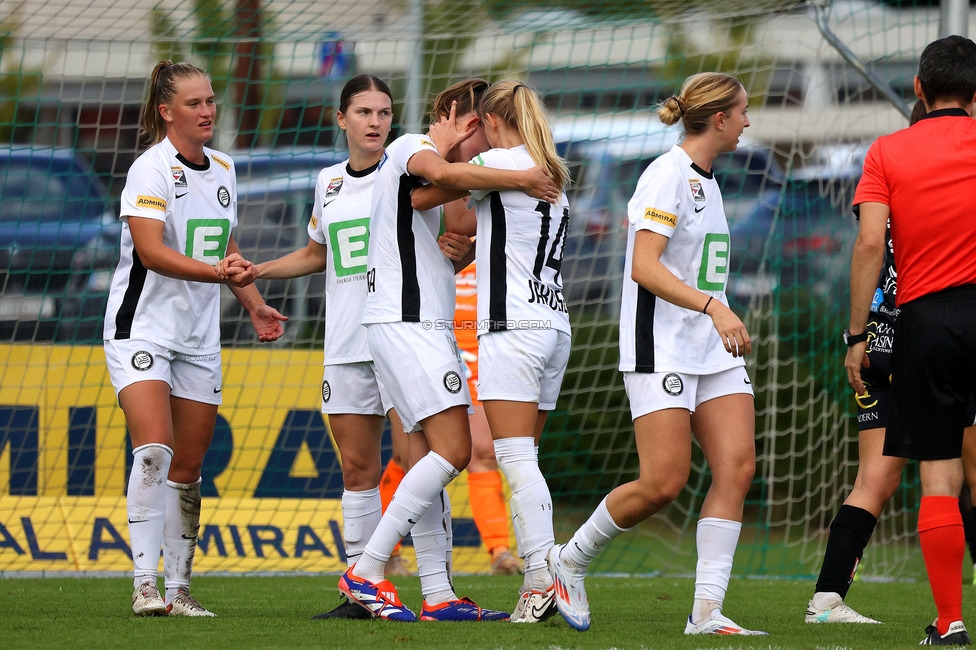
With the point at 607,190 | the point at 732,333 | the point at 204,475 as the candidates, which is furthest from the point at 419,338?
the point at 607,190

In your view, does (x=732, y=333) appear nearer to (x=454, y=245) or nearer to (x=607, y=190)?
(x=454, y=245)

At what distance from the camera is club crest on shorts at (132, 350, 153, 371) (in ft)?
15.9

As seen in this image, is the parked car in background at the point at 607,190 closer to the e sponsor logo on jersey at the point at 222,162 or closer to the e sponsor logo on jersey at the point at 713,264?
the e sponsor logo on jersey at the point at 222,162

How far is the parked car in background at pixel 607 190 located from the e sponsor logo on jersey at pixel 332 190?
145 inches

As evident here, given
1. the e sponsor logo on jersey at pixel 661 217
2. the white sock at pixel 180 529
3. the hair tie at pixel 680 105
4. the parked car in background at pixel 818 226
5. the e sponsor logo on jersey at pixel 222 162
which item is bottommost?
the white sock at pixel 180 529

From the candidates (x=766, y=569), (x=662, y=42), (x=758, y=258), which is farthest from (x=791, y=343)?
(x=662, y=42)

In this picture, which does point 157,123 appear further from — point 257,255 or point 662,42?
point 662,42

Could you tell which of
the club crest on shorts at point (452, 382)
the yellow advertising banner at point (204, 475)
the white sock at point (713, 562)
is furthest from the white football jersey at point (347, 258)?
the yellow advertising banner at point (204, 475)

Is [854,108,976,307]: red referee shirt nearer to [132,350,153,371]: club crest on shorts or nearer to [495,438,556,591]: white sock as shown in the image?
[495,438,556,591]: white sock

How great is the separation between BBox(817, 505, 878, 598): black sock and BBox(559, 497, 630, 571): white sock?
3.43ft

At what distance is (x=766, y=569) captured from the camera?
7.96 meters

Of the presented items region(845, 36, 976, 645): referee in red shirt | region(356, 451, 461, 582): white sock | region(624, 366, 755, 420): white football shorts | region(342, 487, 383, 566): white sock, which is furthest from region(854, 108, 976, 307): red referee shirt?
region(342, 487, 383, 566): white sock

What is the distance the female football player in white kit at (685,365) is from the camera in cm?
425

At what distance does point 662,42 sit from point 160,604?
26.9 ft
